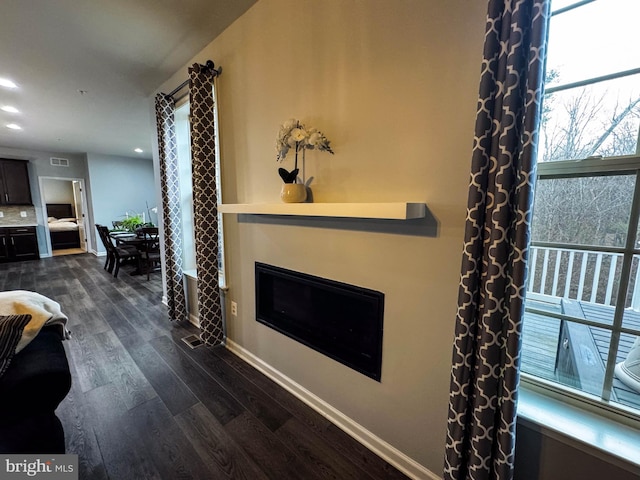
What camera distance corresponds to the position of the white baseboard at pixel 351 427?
1382mm

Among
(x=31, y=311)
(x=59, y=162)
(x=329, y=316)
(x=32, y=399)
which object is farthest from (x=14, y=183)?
(x=329, y=316)

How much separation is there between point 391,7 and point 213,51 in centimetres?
178

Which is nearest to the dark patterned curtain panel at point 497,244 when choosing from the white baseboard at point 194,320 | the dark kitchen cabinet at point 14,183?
the white baseboard at point 194,320

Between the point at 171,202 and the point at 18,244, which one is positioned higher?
the point at 171,202

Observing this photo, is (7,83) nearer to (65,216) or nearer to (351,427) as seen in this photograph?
(351,427)

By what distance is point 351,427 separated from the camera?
1.63m

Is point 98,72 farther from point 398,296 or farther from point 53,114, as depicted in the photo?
point 398,296

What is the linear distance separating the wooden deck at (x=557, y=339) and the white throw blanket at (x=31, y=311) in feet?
7.30

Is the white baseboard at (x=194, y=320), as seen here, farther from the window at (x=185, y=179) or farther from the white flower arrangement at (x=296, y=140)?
the white flower arrangement at (x=296, y=140)

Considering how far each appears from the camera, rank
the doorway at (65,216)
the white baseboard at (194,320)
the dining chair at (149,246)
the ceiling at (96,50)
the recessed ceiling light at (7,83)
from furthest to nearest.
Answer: the doorway at (65,216) < the dining chair at (149,246) < the white baseboard at (194,320) < the recessed ceiling light at (7,83) < the ceiling at (96,50)

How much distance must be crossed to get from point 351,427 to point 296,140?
171 cm

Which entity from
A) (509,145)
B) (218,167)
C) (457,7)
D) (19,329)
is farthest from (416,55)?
(19,329)

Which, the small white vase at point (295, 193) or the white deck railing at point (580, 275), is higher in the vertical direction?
the small white vase at point (295, 193)

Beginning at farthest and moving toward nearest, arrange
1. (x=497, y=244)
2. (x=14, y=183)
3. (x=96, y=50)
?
1. (x=14, y=183)
2. (x=96, y=50)
3. (x=497, y=244)
